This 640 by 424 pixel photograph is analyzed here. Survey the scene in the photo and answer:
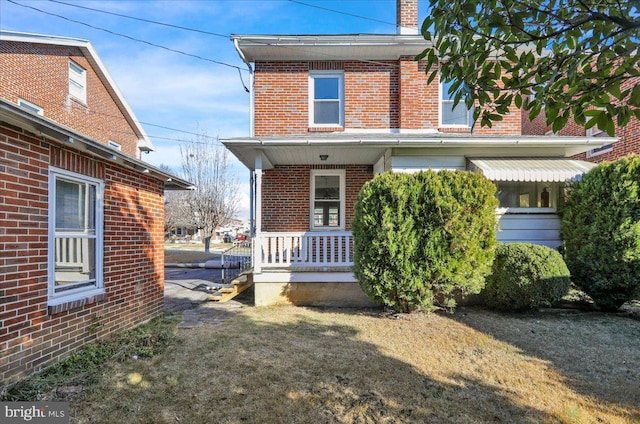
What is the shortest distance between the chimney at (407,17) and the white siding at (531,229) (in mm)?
6351

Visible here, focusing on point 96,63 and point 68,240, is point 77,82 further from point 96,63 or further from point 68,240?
point 68,240

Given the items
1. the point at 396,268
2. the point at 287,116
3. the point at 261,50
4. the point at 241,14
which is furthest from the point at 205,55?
the point at 396,268

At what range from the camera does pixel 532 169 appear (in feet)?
23.3

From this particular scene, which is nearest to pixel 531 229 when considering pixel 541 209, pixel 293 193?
pixel 541 209

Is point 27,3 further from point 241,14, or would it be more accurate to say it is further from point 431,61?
point 431,61

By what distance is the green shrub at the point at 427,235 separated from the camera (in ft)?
18.7

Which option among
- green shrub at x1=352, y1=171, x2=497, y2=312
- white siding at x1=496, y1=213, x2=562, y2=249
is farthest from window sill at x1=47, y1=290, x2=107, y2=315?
white siding at x1=496, y1=213, x2=562, y2=249

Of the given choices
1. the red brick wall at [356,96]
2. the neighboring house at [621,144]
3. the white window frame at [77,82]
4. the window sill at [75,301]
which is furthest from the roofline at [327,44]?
the white window frame at [77,82]

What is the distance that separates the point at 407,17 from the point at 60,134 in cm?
1003

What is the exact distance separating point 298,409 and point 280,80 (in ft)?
28.8

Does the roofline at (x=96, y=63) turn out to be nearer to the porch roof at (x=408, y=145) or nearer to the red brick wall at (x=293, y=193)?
the porch roof at (x=408, y=145)

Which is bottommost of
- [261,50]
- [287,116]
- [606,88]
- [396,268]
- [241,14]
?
[396,268]

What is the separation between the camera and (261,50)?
932cm

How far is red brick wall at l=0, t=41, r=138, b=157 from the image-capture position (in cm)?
1281
